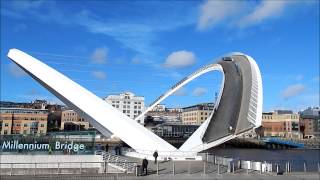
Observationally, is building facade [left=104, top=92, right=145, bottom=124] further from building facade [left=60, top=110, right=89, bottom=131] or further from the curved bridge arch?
the curved bridge arch

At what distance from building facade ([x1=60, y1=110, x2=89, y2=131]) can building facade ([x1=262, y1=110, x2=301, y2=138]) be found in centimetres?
8114

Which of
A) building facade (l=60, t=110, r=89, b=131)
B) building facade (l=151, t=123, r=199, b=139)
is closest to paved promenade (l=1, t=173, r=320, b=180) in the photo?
building facade (l=151, t=123, r=199, b=139)

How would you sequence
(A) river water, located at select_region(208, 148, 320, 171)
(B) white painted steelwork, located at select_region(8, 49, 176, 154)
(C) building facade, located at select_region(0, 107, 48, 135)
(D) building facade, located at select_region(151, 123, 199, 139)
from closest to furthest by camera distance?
(B) white painted steelwork, located at select_region(8, 49, 176, 154)
(A) river water, located at select_region(208, 148, 320, 171)
(C) building facade, located at select_region(0, 107, 48, 135)
(D) building facade, located at select_region(151, 123, 199, 139)

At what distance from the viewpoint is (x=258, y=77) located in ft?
119

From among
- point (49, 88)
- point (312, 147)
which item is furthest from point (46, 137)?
point (312, 147)

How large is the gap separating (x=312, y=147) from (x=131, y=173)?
132940 millimetres

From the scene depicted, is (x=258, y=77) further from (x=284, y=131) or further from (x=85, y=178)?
(x=284, y=131)

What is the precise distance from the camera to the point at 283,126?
188 m

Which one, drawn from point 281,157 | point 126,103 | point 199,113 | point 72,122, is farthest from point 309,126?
point 281,157

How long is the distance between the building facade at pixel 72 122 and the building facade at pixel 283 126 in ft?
266

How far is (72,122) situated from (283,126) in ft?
304

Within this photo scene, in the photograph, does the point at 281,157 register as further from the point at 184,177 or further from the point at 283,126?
the point at 283,126

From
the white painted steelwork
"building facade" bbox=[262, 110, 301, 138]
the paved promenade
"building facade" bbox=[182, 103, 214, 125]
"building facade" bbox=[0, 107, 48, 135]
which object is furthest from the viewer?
"building facade" bbox=[182, 103, 214, 125]

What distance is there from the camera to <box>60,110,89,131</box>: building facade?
16654cm
